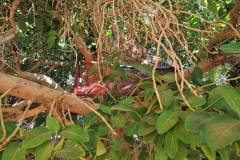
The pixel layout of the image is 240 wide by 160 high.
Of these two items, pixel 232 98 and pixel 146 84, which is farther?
pixel 146 84

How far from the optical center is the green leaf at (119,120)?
78cm

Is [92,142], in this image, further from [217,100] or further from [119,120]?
[217,100]

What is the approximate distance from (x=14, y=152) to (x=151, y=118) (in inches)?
13.3

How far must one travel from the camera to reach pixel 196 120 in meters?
0.65

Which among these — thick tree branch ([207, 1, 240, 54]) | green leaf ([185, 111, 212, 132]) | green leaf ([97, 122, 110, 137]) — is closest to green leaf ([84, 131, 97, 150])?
green leaf ([97, 122, 110, 137])

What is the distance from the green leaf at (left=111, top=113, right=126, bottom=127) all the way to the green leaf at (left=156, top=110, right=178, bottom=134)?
0.12 metres

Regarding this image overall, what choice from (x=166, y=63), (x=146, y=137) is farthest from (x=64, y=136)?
(x=166, y=63)

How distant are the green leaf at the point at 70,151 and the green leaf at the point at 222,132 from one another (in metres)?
0.29

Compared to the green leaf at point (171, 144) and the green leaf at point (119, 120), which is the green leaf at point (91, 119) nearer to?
the green leaf at point (119, 120)

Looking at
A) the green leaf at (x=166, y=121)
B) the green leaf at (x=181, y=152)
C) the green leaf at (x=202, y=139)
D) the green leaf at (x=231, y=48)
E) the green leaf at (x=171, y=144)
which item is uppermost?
the green leaf at (x=231, y=48)

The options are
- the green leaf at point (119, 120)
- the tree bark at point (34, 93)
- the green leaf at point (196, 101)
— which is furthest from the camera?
the tree bark at point (34, 93)

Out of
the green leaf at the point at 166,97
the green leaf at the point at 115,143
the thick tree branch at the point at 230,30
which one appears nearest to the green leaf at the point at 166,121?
the green leaf at the point at 166,97

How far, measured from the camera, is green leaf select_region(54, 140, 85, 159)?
68 cm

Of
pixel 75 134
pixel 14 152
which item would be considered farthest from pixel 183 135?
pixel 14 152
